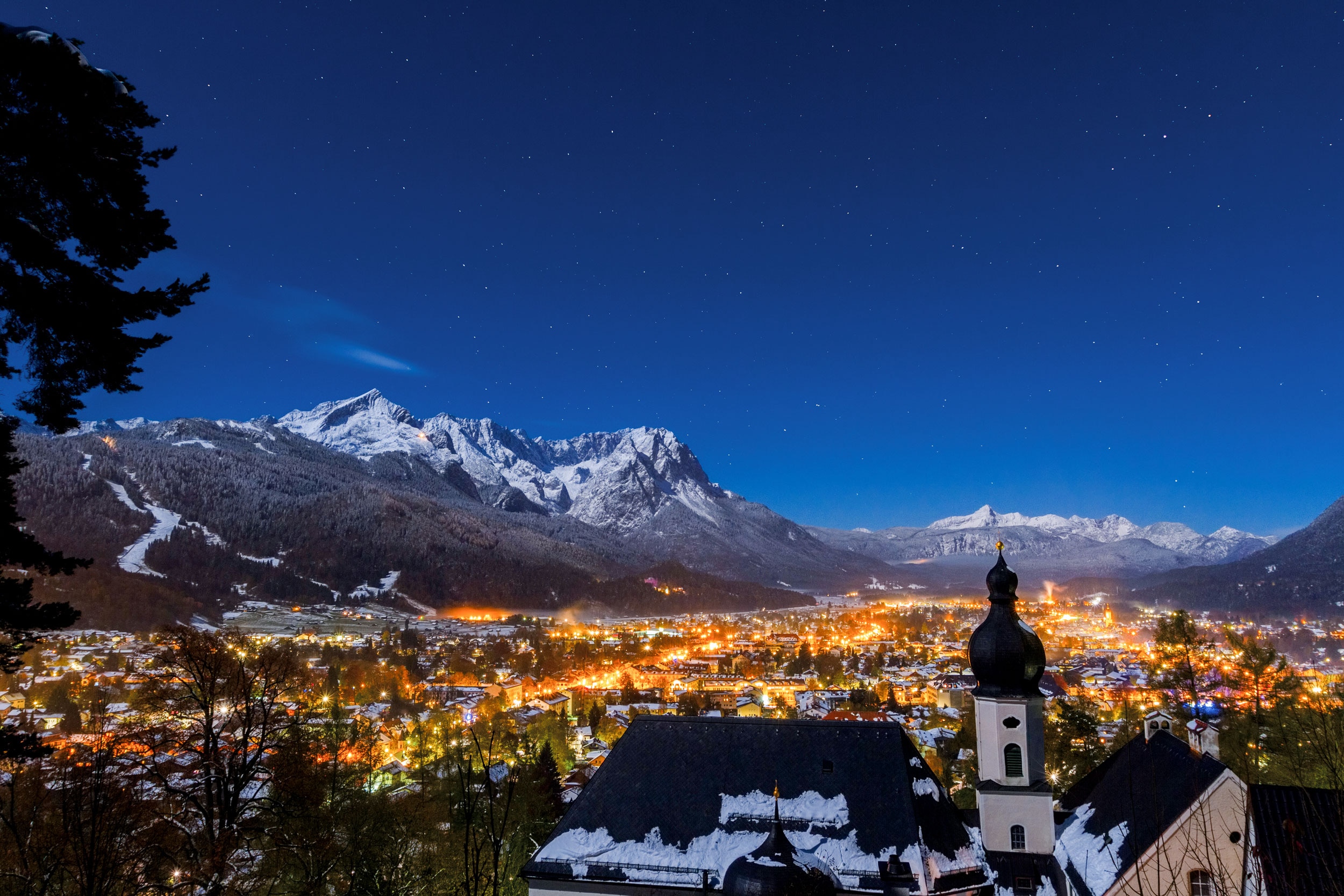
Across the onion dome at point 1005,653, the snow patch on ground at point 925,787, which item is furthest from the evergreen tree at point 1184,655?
the snow patch on ground at point 925,787

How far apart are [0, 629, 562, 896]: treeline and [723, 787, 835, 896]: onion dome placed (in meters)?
4.48

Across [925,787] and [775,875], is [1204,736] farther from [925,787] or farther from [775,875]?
[775,875]

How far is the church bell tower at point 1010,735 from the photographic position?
19172 mm

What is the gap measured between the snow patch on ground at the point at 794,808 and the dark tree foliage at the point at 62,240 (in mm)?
13214

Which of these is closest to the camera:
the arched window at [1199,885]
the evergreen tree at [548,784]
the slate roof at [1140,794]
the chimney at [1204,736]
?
the slate roof at [1140,794]

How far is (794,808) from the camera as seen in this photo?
1670 cm

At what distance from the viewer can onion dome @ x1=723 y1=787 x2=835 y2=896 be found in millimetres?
13977

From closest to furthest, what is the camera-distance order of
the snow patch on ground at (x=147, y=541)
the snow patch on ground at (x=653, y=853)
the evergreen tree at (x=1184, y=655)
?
the snow patch on ground at (x=653, y=853) < the evergreen tree at (x=1184, y=655) < the snow patch on ground at (x=147, y=541)

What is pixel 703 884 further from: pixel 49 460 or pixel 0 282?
pixel 49 460

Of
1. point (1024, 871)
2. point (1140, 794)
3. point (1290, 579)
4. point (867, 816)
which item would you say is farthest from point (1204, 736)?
point (1290, 579)

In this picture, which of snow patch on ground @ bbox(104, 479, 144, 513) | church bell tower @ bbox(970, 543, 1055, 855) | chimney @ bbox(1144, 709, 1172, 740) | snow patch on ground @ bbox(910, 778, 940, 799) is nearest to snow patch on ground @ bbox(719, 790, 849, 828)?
snow patch on ground @ bbox(910, 778, 940, 799)

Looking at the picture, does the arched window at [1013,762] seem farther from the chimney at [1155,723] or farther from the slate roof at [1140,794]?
the chimney at [1155,723]

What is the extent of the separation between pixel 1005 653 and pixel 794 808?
7.13 meters

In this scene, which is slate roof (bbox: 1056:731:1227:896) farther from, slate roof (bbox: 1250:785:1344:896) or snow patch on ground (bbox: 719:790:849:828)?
snow patch on ground (bbox: 719:790:849:828)
